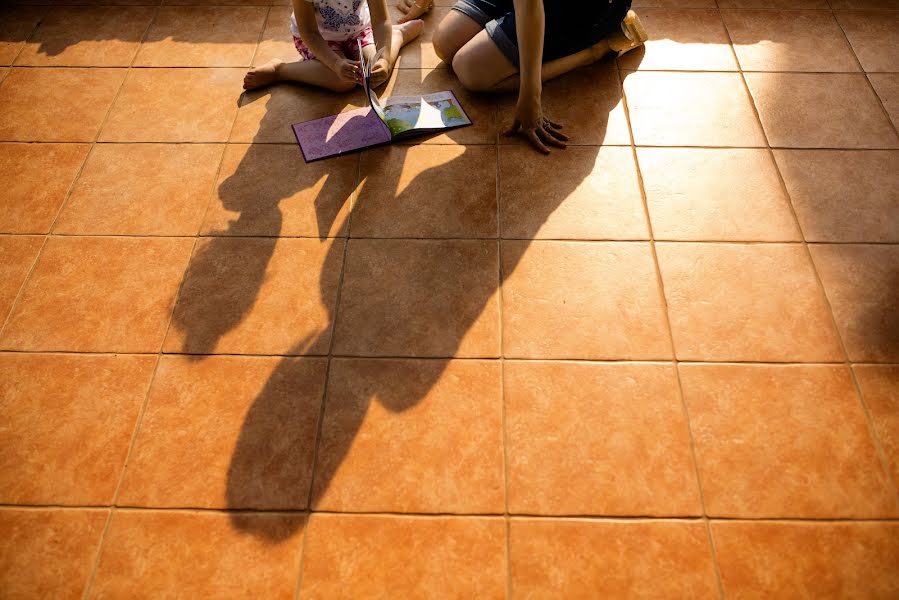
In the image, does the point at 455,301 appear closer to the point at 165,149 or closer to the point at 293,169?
the point at 293,169

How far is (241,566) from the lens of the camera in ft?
3.53

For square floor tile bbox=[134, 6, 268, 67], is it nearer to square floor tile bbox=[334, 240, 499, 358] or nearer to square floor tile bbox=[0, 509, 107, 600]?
square floor tile bbox=[334, 240, 499, 358]

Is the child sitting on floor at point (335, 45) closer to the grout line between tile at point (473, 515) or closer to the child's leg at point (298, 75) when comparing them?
the child's leg at point (298, 75)

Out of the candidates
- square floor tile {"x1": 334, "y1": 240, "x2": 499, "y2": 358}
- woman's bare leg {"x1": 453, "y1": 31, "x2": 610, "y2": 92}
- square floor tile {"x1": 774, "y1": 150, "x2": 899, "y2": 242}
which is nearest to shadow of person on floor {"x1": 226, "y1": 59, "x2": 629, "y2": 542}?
square floor tile {"x1": 334, "y1": 240, "x2": 499, "y2": 358}

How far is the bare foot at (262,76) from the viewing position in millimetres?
1854

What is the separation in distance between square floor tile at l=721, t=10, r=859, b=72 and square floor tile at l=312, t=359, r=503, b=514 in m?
1.50

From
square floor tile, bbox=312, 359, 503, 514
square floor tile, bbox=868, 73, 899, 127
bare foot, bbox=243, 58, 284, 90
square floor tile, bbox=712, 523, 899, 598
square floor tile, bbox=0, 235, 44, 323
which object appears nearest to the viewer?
square floor tile, bbox=712, 523, 899, 598

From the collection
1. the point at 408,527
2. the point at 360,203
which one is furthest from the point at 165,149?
the point at 408,527

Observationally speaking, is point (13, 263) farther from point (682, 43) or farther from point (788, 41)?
point (788, 41)

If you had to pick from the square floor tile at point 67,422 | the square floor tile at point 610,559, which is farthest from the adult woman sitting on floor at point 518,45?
the square floor tile at point 67,422

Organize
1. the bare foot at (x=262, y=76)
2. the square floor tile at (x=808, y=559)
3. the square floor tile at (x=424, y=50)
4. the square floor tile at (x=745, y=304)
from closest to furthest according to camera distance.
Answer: the square floor tile at (x=808, y=559) → the square floor tile at (x=745, y=304) → the bare foot at (x=262, y=76) → the square floor tile at (x=424, y=50)

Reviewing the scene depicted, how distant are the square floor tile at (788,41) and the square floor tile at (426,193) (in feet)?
3.39

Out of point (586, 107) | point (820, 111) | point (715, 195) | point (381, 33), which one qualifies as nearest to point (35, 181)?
point (381, 33)

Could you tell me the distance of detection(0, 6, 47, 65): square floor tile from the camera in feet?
6.64
